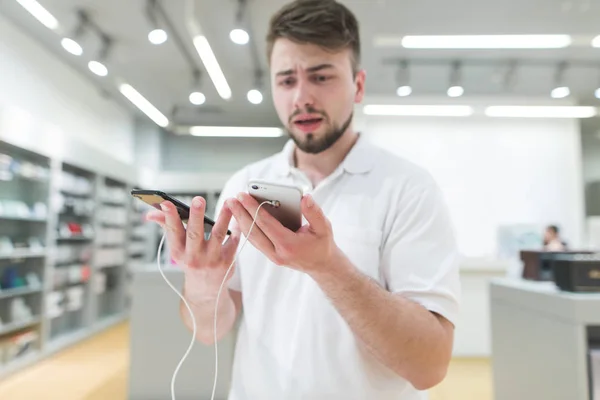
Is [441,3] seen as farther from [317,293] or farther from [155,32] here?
[317,293]

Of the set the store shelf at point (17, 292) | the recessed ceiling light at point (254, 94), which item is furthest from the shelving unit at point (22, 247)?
the recessed ceiling light at point (254, 94)

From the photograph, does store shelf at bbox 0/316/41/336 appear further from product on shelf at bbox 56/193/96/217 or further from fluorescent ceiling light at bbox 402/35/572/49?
fluorescent ceiling light at bbox 402/35/572/49

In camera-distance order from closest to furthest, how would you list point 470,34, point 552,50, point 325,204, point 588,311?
point 325,204 → point 588,311 → point 470,34 → point 552,50

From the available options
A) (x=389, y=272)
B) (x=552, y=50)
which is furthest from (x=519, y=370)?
(x=552, y=50)

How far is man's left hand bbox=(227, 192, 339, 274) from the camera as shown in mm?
676

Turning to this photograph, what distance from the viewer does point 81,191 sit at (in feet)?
18.9

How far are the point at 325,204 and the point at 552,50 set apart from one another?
5.89 meters

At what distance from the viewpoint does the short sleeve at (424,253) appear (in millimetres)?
851

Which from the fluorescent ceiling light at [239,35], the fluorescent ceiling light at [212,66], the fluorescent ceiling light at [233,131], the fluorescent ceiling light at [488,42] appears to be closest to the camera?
the fluorescent ceiling light at [239,35]

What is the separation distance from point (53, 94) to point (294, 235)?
239 inches

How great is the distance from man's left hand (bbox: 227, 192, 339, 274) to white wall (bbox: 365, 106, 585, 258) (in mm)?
6313

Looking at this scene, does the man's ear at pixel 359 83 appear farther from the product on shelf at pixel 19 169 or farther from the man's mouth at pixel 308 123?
the product on shelf at pixel 19 169

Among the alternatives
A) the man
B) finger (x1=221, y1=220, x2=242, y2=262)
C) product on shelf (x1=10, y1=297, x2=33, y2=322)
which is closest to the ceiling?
product on shelf (x1=10, y1=297, x2=33, y2=322)

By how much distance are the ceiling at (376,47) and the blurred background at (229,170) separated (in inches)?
1.1
